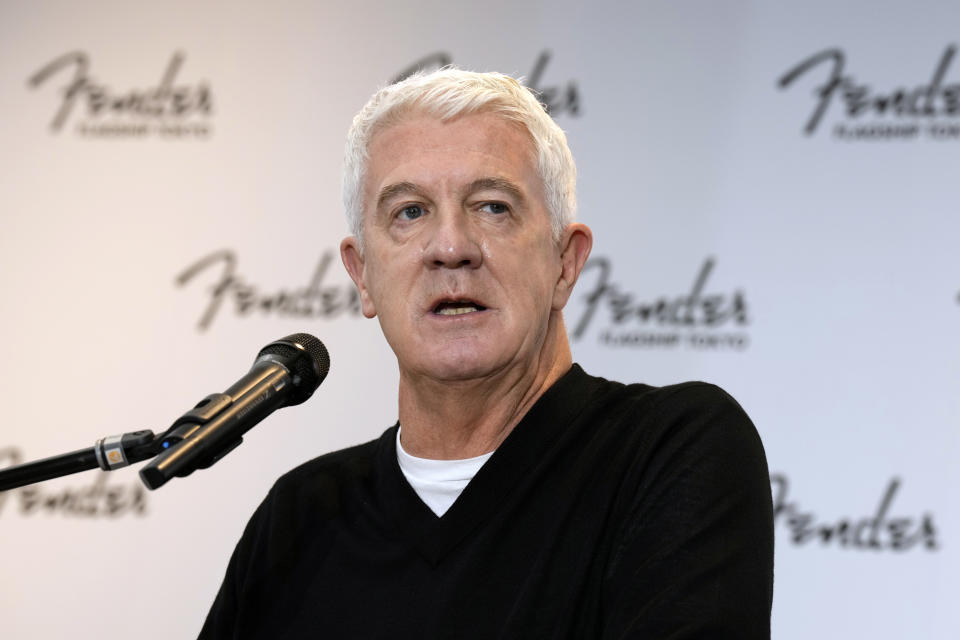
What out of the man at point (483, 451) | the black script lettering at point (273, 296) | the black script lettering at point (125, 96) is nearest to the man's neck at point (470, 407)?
Result: the man at point (483, 451)

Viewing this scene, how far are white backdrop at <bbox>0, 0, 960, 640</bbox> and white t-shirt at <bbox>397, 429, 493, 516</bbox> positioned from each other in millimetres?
1470

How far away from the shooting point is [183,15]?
3635mm

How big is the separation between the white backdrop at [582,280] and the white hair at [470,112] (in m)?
1.38

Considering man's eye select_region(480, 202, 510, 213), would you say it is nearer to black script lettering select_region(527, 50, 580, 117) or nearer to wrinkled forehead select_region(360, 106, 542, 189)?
wrinkled forehead select_region(360, 106, 542, 189)

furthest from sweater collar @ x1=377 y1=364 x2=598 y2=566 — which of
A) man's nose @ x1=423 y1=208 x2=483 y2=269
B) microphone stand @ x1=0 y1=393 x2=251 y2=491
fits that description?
microphone stand @ x1=0 y1=393 x2=251 y2=491

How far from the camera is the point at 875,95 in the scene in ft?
10.3

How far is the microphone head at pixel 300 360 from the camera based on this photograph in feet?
4.65

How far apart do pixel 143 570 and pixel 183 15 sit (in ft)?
6.11

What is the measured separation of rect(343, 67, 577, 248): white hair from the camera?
1810mm

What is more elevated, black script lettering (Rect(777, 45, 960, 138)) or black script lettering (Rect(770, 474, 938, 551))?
black script lettering (Rect(777, 45, 960, 138))

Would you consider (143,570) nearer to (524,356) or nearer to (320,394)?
(320,394)

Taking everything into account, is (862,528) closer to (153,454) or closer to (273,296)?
(273,296)

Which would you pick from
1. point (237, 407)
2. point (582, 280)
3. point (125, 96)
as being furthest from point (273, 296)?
point (237, 407)

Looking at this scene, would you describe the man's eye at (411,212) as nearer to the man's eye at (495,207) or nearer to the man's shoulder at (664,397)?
the man's eye at (495,207)
